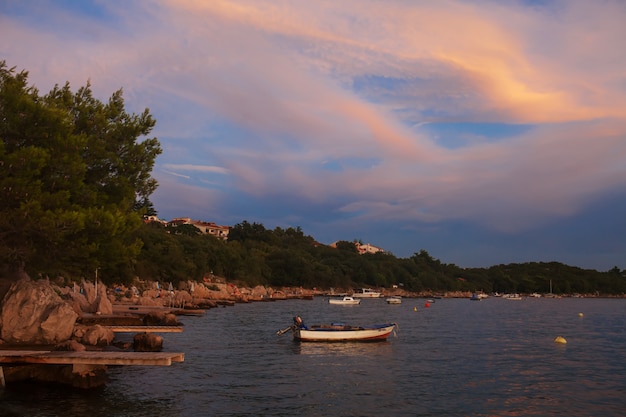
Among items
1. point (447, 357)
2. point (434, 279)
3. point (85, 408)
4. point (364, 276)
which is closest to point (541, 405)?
point (447, 357)

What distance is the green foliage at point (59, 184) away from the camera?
2325 centimetres

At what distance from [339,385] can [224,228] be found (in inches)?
6885

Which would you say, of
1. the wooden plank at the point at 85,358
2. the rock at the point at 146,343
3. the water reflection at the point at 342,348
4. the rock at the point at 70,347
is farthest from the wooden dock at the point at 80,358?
the water reflection at the point at 342,348

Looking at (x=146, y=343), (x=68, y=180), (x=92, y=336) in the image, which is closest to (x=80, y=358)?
(x=92, y=336)

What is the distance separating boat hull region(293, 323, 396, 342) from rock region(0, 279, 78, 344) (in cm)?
1742

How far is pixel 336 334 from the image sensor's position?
125 feet

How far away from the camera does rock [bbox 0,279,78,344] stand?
2306 cm

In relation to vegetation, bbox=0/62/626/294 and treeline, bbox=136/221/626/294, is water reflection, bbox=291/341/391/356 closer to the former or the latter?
vegetation, bbox=0/62/626/294

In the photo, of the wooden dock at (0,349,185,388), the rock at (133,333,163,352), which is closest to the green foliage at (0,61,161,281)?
the rock at (133,333,163,352)

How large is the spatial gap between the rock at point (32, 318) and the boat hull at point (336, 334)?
1742 centimetres

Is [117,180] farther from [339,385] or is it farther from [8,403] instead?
[339,385]

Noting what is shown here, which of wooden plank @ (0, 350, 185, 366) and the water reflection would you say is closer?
wooden plank @ (0, 350, 185, 366)

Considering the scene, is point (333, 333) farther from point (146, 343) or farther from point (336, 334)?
point (146, 343)

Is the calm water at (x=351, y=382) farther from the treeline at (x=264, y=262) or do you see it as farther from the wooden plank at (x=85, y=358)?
the treeline at (x=264, y=262)
